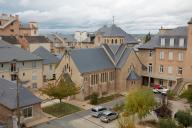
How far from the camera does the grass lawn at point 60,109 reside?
4006cm

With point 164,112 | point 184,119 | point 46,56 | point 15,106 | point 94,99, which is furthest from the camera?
point 46,56

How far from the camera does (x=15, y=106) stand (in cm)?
3372

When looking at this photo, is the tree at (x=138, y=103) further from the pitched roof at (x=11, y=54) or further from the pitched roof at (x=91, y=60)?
the pitched roof at (x=11, y=54)

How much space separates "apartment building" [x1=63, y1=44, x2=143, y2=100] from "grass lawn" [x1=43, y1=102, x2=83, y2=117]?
16.0 ft

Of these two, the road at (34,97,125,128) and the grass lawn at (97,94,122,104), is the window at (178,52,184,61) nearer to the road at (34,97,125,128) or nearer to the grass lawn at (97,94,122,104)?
the grass lawn at (97,94,122,104)

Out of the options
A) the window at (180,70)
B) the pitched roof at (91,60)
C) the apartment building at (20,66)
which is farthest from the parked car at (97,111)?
the window at (180,70)

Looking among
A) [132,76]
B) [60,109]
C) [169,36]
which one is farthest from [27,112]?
[169,36]

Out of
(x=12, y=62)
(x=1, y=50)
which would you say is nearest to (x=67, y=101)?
(x=12, y=62)

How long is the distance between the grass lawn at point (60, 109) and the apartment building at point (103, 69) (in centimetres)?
488

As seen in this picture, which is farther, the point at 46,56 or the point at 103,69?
the point at 46,56

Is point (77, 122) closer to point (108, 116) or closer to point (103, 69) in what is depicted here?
point (108, 116)

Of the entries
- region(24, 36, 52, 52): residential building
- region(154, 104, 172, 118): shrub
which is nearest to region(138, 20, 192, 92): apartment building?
region(154, 104, 172, 118): shrub

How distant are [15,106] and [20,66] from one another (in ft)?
63.7

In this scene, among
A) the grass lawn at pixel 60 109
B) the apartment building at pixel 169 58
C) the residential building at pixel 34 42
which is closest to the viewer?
the grass lawn at pixel 60 109
